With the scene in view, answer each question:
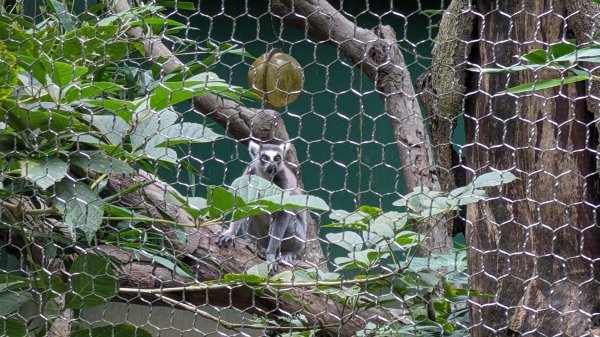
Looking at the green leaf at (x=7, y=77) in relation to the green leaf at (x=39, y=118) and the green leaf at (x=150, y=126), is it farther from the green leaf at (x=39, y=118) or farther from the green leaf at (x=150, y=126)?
the green leaf at (x=150, y=126)

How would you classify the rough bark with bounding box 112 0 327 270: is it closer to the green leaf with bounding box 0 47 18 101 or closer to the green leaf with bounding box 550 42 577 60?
the green leaf with bounding box 0 47 18 101

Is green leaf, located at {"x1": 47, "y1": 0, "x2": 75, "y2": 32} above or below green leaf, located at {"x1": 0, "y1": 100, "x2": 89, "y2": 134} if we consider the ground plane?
below

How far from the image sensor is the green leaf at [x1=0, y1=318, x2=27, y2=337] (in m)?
1.43

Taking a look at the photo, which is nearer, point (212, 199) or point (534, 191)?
point (212, 199)

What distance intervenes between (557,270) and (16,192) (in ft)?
3.22


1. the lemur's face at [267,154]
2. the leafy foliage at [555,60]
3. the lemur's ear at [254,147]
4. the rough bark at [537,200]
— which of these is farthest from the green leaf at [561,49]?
the lemur's ear at [254,147]

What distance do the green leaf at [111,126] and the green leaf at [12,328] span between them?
14.8 inches

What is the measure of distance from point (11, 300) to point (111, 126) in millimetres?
372

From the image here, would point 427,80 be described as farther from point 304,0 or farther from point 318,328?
point 318,328

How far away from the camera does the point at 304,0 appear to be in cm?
223

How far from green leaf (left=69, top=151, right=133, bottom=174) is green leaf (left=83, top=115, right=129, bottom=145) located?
0.04 metres

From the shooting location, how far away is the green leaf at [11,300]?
4.68ft

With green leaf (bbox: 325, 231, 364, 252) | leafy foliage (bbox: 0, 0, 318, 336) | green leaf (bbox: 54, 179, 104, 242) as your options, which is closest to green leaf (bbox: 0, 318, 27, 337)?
leafy foliage (bbox: 0, 0, 318, 336)

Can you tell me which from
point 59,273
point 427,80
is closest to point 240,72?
point 427,80
